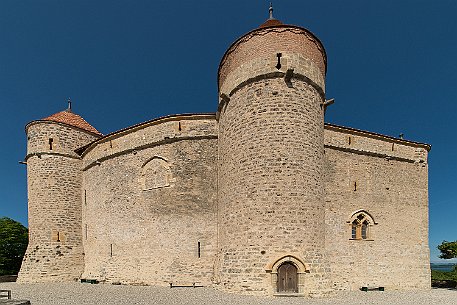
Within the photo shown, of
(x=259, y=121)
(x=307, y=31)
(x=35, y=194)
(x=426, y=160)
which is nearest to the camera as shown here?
(x=259, y=121)

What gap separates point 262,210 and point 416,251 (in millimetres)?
9389

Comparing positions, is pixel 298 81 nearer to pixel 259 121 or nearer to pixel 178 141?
pixel 259 121

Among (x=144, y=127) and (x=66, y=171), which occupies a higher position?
(x=144, y=127)

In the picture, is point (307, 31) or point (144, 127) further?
point (144, 127)

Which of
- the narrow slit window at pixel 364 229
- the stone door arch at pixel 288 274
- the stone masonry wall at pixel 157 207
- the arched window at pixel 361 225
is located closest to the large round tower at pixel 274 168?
the stone door arch at pixel 288 274

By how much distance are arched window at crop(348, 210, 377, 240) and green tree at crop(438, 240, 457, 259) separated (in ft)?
18.1

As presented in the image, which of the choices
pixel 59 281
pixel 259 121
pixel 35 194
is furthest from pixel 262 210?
pixel 35 194

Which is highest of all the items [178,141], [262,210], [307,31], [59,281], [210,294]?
[307,31]

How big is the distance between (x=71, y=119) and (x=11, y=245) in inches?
606

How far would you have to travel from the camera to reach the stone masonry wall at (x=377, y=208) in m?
12.8

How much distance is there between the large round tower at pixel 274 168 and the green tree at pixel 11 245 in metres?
23.0

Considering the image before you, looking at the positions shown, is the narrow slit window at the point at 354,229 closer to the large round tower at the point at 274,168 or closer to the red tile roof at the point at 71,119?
the large round tower at the point at 274,168

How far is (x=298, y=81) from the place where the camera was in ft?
36.7

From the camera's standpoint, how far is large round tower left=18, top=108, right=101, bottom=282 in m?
15.5
